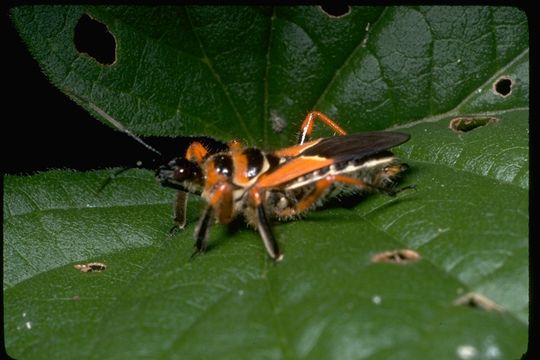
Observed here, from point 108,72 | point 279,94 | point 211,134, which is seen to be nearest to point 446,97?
point 279,94

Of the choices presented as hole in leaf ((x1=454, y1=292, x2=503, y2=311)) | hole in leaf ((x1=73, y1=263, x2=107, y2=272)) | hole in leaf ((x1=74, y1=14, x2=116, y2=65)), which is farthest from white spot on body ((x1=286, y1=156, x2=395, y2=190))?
hole in leaf ((x1=74, y1=14, x2=116, y2=65))

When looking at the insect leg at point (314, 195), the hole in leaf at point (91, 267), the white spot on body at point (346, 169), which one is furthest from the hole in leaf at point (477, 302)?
the hole in leaf at point (91, 267)

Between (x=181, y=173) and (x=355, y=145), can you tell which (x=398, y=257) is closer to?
(x=355, y=145)

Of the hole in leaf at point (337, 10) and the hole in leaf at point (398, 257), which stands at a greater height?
the hole in leaf at point (337, 10)

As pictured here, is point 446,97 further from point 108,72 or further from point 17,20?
point 17,20

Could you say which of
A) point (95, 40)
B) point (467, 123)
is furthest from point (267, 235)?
point (95, 40)

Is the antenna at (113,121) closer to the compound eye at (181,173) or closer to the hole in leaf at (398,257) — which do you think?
the compound eye at (181,173)

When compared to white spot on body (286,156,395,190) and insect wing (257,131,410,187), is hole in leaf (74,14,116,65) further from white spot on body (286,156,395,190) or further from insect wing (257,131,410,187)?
white spot on body (286,156,395,190)
